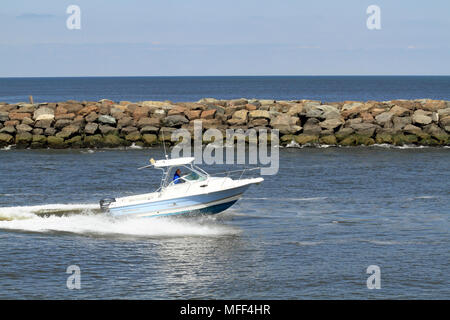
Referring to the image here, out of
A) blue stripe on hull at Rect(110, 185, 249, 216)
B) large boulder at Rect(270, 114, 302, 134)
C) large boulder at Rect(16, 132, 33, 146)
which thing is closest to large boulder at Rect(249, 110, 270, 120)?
large boulder at Rect(270, 114, 302, 134)

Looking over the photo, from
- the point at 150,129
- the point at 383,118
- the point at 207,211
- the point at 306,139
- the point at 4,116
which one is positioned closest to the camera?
the point at 207,211

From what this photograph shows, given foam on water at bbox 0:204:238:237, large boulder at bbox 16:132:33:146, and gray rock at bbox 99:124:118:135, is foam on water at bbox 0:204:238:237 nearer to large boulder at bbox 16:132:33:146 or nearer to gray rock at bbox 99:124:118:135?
gray rock at bbox 99:124:118:135

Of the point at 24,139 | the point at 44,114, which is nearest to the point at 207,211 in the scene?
the point at 24,139

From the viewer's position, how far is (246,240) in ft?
79.6

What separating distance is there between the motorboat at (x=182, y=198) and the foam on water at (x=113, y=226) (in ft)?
1.02

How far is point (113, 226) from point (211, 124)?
83.4 feet

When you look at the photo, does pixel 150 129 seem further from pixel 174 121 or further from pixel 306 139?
pixel 306 139

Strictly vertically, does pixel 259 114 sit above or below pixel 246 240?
above

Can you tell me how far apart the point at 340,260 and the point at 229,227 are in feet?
17.7

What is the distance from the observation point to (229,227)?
26.0 metres

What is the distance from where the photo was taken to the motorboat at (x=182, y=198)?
2570cm

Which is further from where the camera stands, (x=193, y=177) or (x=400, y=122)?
(x=400, y=122)
